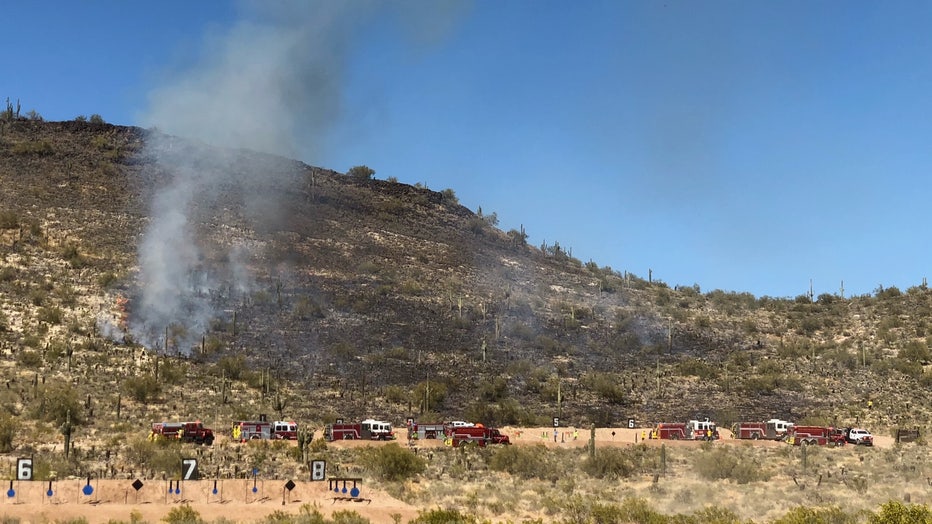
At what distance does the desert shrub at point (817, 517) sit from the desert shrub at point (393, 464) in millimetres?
14678

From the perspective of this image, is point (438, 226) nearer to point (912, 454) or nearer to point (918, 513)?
point (912, 454)

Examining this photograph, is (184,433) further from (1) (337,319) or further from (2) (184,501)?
(1) (337,319)

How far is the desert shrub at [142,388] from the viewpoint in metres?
48.6

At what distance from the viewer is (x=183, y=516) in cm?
2444

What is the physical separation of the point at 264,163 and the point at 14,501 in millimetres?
81859

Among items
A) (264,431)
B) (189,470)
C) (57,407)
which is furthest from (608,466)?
(57,407)

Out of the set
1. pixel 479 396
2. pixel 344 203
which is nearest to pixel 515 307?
pixel 479 396

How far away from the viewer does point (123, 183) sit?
8838 centimetres

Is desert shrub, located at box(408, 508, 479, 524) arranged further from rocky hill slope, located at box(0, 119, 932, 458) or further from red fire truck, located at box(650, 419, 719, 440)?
red fire truck, located at box(650, 419, 719, 440)

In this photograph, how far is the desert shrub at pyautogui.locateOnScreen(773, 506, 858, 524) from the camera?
2279 cm

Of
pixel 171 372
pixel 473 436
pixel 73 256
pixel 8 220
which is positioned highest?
pixel 8 220

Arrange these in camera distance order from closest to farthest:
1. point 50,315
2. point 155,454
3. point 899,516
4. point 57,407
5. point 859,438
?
point 899,516 < point 155,454 < point 57,407 < point 859,438 < point 50,315

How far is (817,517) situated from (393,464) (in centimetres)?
1621

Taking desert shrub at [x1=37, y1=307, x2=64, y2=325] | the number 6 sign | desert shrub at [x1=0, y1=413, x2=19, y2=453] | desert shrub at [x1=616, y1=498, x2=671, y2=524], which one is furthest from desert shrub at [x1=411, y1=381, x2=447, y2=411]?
desert shrub at [x1=616, y1=498, x2=671, y2=524]
